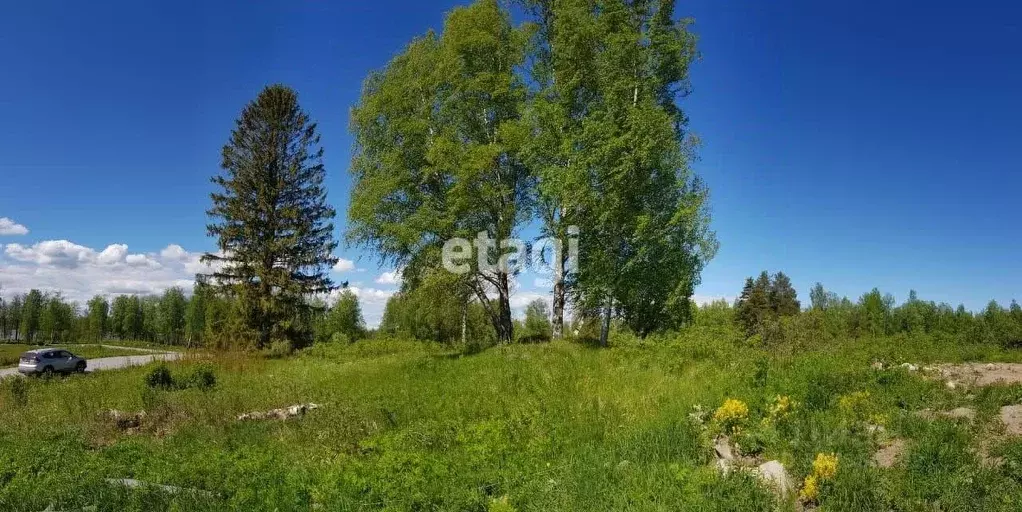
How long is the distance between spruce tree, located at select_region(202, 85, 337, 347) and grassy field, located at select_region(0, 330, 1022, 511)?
1803cm

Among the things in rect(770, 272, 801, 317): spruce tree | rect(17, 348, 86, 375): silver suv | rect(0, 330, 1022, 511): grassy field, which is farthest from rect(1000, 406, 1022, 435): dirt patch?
rect(770, 272, 801, 317): spruce tree

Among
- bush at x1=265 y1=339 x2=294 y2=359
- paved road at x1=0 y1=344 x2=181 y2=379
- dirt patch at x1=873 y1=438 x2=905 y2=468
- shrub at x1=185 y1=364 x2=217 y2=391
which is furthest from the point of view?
bush at x1=265 y1=339 x2=294 y2=359

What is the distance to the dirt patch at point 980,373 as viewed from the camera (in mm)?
8266

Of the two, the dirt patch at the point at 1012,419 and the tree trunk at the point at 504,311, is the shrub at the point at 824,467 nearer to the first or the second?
the dirt patch at the point at 1012,419

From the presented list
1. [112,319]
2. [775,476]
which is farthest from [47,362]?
[112,319]

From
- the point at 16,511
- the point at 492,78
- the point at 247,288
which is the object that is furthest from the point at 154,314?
the point at 16,511

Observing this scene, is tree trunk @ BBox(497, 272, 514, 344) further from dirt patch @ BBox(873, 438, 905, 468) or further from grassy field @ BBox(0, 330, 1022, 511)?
dirt patch @ BBox(873, 438, 905, 468)

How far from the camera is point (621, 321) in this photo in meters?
19.4

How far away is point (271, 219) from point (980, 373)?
1228 inches

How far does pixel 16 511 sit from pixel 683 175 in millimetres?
16229

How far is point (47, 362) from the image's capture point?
2617cm

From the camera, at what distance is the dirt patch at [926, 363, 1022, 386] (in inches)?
325

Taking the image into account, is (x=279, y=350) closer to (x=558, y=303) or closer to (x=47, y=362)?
(x=47, y=362)

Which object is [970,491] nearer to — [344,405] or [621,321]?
[344,405]
